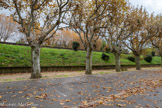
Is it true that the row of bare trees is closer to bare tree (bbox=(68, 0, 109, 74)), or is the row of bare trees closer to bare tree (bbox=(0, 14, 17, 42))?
bare tree (bbox=(68, 0, 109, 74))

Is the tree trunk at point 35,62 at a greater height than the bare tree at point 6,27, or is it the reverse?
the bare tree at point 6,27

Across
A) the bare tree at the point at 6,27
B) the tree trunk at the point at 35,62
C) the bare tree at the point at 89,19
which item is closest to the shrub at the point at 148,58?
the bare tree at the point at 89,19

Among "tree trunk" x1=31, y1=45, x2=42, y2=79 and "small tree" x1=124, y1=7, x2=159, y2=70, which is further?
"small tree" x1=124, y1=7, x2=159, y2=70

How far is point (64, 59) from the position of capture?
738 inches

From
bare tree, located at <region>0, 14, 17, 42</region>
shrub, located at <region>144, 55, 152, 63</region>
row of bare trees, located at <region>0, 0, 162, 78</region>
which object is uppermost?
bare tree, located at <region>0, 14, 17, 42</region>

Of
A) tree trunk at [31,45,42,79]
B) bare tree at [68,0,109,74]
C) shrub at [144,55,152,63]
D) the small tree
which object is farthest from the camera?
shrub at [144,55,152,63]

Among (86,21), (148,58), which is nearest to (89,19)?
(86,21)

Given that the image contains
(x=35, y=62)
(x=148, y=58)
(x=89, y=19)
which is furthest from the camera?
(x=148, y=58)

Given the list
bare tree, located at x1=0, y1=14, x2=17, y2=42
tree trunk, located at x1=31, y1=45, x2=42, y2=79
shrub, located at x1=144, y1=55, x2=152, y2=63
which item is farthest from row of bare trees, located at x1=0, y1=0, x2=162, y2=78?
bare tree, located at x1=0, y1=14, x2=17, y2=42

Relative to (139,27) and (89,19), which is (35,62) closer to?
(89,19)

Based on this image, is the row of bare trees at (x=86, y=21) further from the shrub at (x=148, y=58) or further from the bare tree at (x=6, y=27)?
the bare tree at (x=6, y=27)

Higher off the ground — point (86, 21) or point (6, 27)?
point (6, 27)

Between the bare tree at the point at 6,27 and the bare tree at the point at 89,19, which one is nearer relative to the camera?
the bare tree at the point at 89,19

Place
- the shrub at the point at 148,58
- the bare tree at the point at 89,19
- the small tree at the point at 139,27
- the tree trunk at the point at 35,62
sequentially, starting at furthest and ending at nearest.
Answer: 1. the shrub at the point at 148,58
2. the small tree at the point at 139,27
3. the bare tree at the point at 89,19
4. the tree trunk at the point at 35,62
